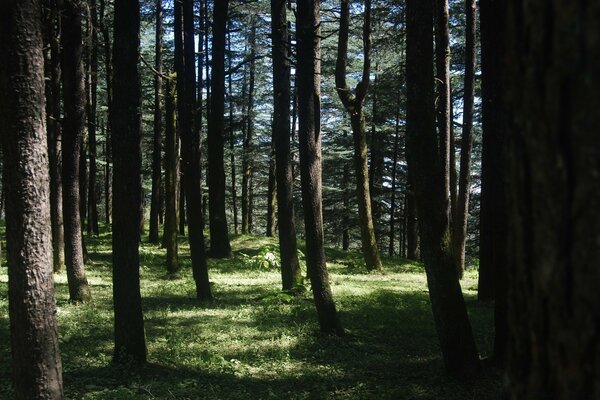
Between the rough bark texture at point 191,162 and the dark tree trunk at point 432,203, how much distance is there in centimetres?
654

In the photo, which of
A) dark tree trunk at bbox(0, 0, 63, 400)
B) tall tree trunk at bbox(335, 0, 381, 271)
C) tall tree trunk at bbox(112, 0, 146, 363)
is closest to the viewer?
dark tree trunk at bbox(0, 0, 63, 400)

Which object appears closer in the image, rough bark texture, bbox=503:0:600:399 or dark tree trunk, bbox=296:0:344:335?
rough bark texture, bbox=503:0:600:399

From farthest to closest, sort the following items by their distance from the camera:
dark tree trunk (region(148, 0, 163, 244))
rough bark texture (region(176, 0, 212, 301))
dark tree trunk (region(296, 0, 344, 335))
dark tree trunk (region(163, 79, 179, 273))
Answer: dark tree trunk (region(148, 0, 163, 244))
dark tree trunk (region(163, 79, 179, 273))
rough bark texture (region(176, 0, 212, 301))
dark tree trunk (region(296, 0, 344, 335))

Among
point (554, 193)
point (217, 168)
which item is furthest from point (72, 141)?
point (554, 193)

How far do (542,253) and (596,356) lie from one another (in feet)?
0.93

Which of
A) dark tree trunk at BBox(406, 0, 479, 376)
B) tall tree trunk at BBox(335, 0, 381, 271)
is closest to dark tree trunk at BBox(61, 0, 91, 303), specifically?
tall tree trunk at BBox(335, 0, 381, 271)

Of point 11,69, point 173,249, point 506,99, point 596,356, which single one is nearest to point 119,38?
point 11,69

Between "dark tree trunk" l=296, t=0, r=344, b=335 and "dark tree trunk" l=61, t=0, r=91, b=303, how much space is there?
568 centimetres

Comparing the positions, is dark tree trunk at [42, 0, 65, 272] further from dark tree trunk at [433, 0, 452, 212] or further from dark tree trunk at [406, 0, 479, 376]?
dark tree trunk at [433, 0, 452, 212]

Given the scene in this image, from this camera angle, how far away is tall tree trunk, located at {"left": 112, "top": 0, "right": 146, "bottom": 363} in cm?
749

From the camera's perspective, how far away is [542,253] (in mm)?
1439

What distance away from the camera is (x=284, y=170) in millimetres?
13562

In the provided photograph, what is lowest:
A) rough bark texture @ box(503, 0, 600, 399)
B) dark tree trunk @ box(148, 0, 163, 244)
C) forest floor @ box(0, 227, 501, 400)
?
forest floor @ box(0, 227, 501, 400)

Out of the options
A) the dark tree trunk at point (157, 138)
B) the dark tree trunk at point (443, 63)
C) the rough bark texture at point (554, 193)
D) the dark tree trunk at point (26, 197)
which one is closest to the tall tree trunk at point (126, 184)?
the dark tree trunk at point (26, 197)
